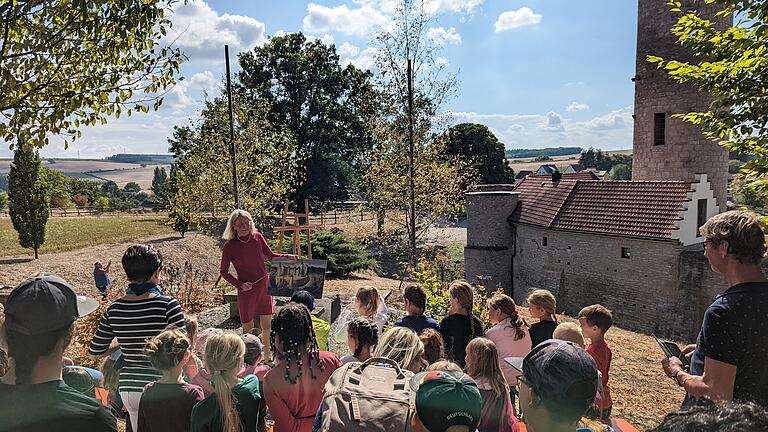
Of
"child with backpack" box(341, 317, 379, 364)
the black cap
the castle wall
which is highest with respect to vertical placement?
the black cap

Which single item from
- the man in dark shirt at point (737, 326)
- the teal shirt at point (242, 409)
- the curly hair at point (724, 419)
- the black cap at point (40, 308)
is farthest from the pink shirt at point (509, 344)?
the black cap at point (40, 308)

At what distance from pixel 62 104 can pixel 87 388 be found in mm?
3540

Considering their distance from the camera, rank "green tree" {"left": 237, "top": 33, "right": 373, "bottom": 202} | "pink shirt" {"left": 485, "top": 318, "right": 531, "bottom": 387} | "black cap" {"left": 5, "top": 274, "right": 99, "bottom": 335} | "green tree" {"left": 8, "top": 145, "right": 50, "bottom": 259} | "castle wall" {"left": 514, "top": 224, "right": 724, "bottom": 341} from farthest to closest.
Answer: "green tree" {"left": 237, "top": 33, "right": 373, "bottom": 202} < "green tree" {"left": 8, "top": 145, "right": 50, "bottom": 259} < "castle wall" {"left": 514, "top": 224, "right": 724, "bottom": 341} < "pink shirt" {"left": 485, "top": 318, "right": 531, "bottom": 387} < "black cap" {"left": 5, "top": 274, "right": 99, "bottom": 335}

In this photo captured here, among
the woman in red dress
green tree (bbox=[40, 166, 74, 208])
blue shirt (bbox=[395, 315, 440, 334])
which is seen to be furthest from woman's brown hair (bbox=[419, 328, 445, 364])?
green tree (bbox=[40, 166, 74, 208])

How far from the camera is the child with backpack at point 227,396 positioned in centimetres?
306

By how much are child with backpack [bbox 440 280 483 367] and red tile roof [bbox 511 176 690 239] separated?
579 inches

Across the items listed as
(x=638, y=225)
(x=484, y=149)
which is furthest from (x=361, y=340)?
(x=484, y=149)

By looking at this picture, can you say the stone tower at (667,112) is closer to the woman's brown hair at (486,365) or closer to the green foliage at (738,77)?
the green foliage at (738,77)

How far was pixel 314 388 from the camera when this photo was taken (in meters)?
3.50

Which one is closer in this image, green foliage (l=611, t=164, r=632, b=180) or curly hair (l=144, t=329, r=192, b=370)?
curly hair (l=144, t=329, r=192, b=370)

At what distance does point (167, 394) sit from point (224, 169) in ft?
51.5

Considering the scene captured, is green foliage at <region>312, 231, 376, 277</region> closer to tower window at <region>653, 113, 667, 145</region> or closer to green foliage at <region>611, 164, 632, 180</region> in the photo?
tower window at <region>653, 113, 667, 145</region>

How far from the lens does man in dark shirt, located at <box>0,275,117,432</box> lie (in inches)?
86.7

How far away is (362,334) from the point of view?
3920 mm
